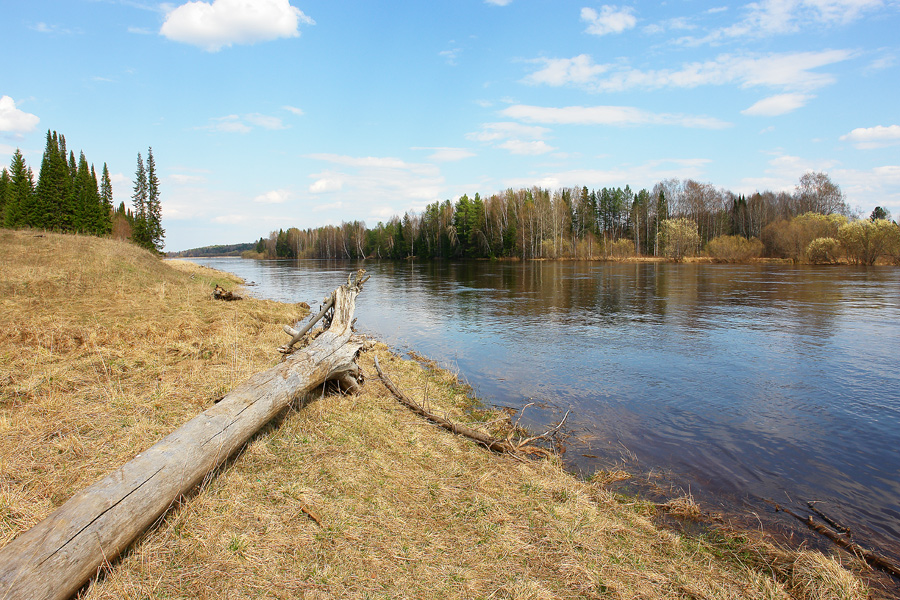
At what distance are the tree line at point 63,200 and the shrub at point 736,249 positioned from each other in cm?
8683

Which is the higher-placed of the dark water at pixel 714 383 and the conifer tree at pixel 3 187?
the conifer tree at pixel 3 187

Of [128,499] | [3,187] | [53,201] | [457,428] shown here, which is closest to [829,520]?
[457,428]

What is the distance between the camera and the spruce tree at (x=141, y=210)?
62656 mm

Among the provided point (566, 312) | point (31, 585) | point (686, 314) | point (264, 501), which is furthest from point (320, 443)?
point (686, 314)

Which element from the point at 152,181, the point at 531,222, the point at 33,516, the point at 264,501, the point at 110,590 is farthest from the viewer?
the point at 531,222

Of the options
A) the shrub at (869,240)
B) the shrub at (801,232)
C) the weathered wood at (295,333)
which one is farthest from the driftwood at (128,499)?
the shrub at (801,232)

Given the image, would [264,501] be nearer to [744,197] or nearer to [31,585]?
[31,585]

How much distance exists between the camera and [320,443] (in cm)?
623

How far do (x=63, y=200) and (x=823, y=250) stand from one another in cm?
9715

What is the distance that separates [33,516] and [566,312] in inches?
834

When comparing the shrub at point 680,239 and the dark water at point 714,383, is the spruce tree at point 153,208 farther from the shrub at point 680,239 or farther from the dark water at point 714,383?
the shrub at point 680,239

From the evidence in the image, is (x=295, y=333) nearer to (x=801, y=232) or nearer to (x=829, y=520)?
(x=829, y=520)

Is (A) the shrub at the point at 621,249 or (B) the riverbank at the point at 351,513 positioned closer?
(B) the riverbank at the point at 351,513

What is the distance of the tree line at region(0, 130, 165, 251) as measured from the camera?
52.2 meters
